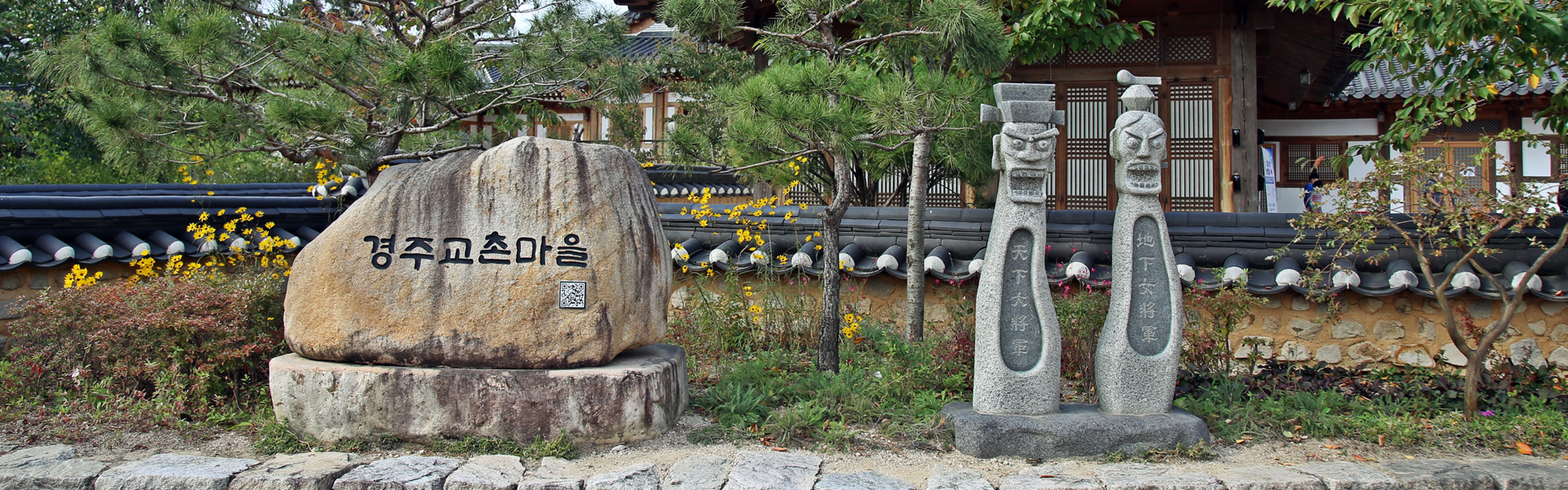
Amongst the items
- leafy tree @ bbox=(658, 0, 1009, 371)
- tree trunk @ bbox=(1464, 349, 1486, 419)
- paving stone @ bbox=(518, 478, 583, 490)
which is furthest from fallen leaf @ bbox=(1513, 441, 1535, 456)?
paving stone @ bbox=(518, 478, 583, 490)

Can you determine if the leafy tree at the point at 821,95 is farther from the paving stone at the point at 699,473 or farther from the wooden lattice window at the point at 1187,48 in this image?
the wooden lattice window at the point at 1187,48

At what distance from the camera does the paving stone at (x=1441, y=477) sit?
4125 millimetres

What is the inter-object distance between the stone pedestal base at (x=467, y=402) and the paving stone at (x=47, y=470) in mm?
841

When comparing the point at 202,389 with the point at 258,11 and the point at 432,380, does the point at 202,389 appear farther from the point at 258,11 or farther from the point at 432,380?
the point at 258,11

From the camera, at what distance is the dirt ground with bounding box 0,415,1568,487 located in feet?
14.4

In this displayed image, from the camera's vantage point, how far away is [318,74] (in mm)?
5402

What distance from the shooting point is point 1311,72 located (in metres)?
11.1

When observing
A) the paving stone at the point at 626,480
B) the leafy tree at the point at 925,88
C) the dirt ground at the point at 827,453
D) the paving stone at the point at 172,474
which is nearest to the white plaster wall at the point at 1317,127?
the leafy tree at the point at 925,88

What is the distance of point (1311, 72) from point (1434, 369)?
6128 mm

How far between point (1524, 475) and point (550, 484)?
4246 mm

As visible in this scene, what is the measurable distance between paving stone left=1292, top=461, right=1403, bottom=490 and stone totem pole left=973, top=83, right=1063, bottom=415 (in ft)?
3.82

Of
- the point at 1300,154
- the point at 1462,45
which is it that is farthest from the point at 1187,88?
the point at 1300,154

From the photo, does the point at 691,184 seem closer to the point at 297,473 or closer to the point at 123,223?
the point at 123,223

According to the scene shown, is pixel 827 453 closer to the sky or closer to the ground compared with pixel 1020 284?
closer to the ground
